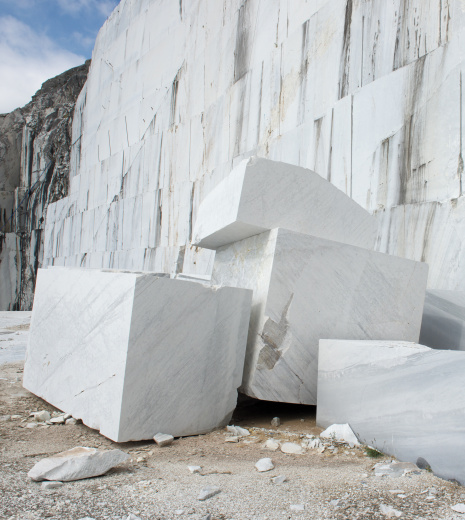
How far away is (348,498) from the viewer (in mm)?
1573

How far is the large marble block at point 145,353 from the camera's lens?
Result: 7.32 feet

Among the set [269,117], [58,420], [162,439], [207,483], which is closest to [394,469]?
[207,483]

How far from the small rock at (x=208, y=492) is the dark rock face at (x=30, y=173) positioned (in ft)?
46.9

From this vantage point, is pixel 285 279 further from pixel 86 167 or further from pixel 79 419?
pixel 86 167

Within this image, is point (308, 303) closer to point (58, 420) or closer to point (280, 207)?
point (280, 207)

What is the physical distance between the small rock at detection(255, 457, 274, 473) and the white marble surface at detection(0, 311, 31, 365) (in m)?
3.16

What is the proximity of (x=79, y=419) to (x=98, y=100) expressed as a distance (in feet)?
41.4

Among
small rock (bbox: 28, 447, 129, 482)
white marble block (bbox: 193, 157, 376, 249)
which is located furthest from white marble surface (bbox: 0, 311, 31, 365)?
small rock (bbox: 28, 447, 129, 482)

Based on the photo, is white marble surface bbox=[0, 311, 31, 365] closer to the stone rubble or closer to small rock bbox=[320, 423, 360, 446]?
the stone rubble

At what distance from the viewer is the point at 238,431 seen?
249 cm

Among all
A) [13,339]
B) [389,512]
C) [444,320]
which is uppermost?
[444,320]

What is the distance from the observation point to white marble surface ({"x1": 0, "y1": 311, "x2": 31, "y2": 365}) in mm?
4488

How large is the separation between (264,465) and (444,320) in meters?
2.14

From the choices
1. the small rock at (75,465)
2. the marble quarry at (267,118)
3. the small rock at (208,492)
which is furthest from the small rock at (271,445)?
the marble quarry at (267,118)
